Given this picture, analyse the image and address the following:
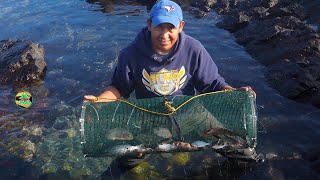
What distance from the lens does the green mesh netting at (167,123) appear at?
3.77m

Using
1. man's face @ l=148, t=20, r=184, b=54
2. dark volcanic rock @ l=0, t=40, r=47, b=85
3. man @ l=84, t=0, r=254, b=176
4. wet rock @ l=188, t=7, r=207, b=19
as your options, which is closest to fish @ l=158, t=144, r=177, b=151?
man @ l=84, t=0, r=254, b=176

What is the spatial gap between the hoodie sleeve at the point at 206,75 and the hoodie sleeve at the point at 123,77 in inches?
33.9

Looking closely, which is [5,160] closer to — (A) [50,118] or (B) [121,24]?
(A) [50,118]

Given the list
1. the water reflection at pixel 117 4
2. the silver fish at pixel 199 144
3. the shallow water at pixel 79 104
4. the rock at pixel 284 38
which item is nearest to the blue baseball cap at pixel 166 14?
the silver fish at pixel 199 144

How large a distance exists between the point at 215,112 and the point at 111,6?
1073 centimetres

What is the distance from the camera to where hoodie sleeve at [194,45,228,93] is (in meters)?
4.41

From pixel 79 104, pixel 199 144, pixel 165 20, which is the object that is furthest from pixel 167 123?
pixel 79 104

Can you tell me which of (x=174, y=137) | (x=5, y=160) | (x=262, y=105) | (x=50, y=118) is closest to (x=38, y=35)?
(x=50, y=118)

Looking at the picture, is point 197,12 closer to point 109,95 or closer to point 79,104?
point 79,104

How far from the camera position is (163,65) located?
4.35 m

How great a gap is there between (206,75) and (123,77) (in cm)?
106

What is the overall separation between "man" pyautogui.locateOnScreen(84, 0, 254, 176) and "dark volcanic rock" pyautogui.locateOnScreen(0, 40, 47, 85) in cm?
Answer: 430

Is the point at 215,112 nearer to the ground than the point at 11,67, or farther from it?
farther from it

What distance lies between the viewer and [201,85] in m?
4.62
